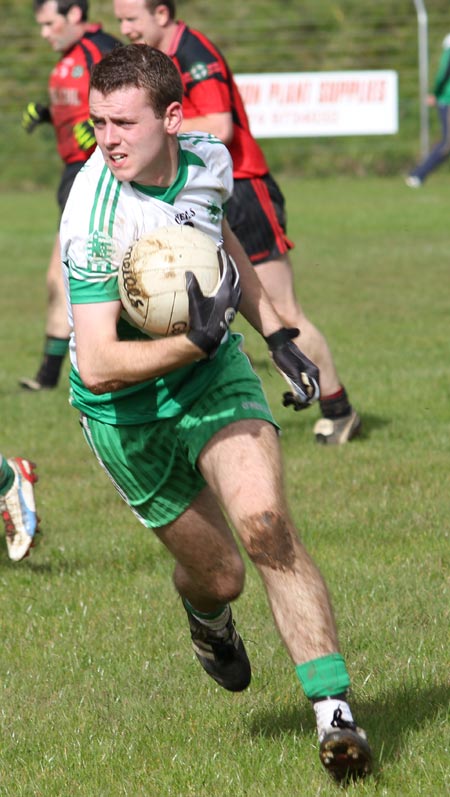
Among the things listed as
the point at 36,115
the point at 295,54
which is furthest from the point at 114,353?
the point at 295,54

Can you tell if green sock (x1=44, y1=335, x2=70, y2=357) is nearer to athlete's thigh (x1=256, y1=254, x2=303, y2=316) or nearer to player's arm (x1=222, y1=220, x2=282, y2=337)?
athlete's thigh (x1=256, y1=254, x2=303, y2=316)

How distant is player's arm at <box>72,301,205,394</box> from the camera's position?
12.8 ft

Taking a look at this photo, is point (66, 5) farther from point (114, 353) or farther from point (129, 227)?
point (114, 353)

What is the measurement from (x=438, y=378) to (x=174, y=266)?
241 inches

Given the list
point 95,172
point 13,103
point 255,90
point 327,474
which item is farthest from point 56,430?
point 13,103

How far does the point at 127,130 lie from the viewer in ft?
13.5

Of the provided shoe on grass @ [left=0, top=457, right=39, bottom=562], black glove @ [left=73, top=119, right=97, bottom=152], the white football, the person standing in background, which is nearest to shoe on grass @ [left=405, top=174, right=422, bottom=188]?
the person standing in background

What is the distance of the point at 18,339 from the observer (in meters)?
12.8

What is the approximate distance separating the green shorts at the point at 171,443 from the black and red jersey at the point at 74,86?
6.15 m

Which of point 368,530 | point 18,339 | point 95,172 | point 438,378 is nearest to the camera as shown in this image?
point 95,172

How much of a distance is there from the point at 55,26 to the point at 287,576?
7296mm

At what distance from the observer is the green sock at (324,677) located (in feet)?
12.5

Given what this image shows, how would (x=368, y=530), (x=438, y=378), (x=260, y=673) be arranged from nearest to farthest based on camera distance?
1. (x=260, y=673)
2. (x=368, y=530)
3. (x=438, y=378)

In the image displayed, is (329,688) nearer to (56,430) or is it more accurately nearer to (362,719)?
(362,719)
